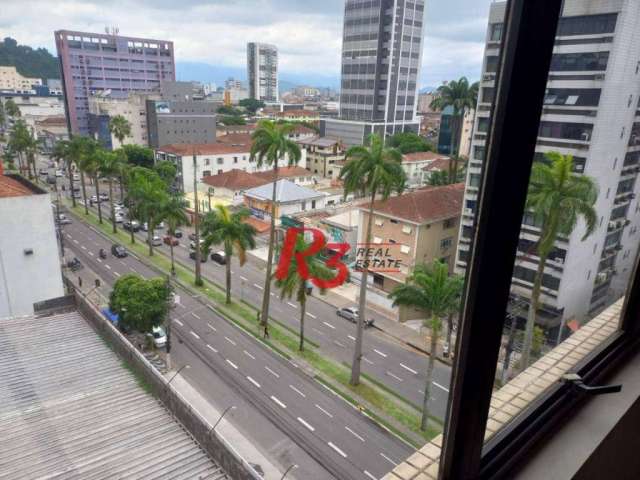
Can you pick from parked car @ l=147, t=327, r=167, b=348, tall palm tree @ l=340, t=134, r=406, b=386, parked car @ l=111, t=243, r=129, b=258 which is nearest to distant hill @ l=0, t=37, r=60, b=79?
parked car @ l=111, t=243, r=129, b=258

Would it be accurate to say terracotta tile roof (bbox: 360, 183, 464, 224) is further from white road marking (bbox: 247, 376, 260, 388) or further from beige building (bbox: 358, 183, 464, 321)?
white road marking (bbox: 247, 376, 260, 388)

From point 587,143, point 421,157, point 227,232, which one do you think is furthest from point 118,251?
point 421,157

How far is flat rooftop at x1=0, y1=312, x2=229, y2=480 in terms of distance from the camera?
5359 mm

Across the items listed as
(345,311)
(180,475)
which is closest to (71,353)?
(180,475)

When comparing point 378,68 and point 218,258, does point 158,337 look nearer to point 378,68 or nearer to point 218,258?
point 218,258

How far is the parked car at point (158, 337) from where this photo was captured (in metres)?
13.4

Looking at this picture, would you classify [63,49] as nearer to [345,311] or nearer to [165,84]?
[165,84]

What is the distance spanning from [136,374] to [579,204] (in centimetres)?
769

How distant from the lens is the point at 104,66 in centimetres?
4769

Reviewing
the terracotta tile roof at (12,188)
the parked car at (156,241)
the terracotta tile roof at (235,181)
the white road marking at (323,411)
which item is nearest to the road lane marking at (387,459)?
the white road marking at (323,411)

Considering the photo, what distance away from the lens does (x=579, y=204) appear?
1.52m

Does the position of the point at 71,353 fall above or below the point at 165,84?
below

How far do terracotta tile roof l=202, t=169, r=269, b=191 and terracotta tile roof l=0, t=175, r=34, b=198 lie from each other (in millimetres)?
15492

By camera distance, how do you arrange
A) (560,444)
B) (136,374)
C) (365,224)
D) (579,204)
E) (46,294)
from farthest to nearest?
(365,224), (46,294), (136,374), (579,204), (560,444)
